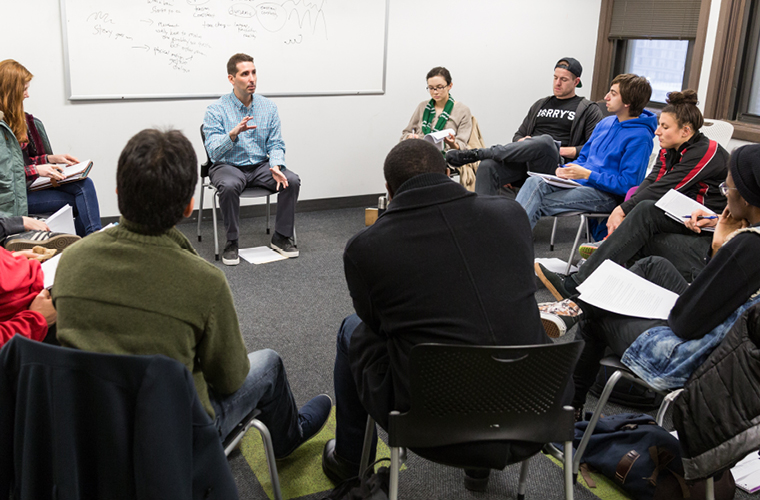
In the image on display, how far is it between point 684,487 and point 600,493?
10.2 inches

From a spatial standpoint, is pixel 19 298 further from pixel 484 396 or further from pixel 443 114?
pixel 443 114

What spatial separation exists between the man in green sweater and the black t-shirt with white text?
366 centimetres

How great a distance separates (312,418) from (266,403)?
355 millimetres

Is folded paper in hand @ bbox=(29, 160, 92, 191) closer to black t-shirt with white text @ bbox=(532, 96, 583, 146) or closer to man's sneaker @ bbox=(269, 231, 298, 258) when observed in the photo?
man's sneaker @ bbox=(269, 231, 298, 258)

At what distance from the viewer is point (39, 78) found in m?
4.22

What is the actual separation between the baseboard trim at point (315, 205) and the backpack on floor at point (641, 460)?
3.52 m

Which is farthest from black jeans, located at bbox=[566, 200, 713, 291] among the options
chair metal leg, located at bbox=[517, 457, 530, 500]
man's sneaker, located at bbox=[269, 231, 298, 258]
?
man's sneaker, located at bbox=[269, 231, 298, 258]

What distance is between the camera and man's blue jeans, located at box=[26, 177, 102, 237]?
3.49 m

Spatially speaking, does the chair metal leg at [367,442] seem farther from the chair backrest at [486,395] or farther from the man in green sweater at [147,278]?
the man in green sweater at [147,278]

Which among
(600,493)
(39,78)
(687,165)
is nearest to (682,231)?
(687,165)

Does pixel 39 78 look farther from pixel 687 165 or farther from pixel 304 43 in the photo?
pixel 687 165

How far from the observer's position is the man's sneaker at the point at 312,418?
2.07 m

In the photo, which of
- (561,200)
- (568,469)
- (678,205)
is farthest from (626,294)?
(561,200)

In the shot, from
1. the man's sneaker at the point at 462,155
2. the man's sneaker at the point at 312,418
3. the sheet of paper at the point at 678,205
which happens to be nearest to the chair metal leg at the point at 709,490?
the man's sneaker at the point at 312,418
